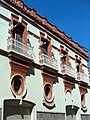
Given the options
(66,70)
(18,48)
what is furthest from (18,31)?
(66,70)

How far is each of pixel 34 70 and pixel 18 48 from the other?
2.15 meters

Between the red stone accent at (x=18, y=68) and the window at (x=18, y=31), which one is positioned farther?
the window at (x=18, y=31)

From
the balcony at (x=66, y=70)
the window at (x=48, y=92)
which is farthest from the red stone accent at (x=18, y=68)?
the balcony at (x=66, y=70)

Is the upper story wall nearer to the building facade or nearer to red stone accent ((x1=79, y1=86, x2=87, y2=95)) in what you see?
the building facade

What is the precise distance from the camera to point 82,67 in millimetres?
23297

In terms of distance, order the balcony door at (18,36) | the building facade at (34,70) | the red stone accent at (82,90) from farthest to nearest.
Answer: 1. the red stone accent at (82,90)
2. the balcony door at (18,36)
3. the building facade at (34,70)

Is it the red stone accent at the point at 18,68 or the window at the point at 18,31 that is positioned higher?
the window at the point at 18,31

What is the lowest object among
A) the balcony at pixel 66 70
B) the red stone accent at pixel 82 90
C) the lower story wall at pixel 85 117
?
the lower story wall at pixel 85 117

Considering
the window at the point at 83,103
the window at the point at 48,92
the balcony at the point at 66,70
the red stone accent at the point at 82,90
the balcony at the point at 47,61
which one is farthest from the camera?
the red stone accent at the point at 82,90

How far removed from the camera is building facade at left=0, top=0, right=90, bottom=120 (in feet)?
41.0

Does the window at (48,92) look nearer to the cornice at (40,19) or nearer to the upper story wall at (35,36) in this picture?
the upper story wall at (35,36)

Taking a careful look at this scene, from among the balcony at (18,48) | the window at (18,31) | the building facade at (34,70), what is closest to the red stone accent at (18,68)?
the building facade at (34,70)

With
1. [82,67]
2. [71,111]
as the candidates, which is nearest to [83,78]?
[82,67]

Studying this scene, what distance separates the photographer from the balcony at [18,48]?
12.7 meters
